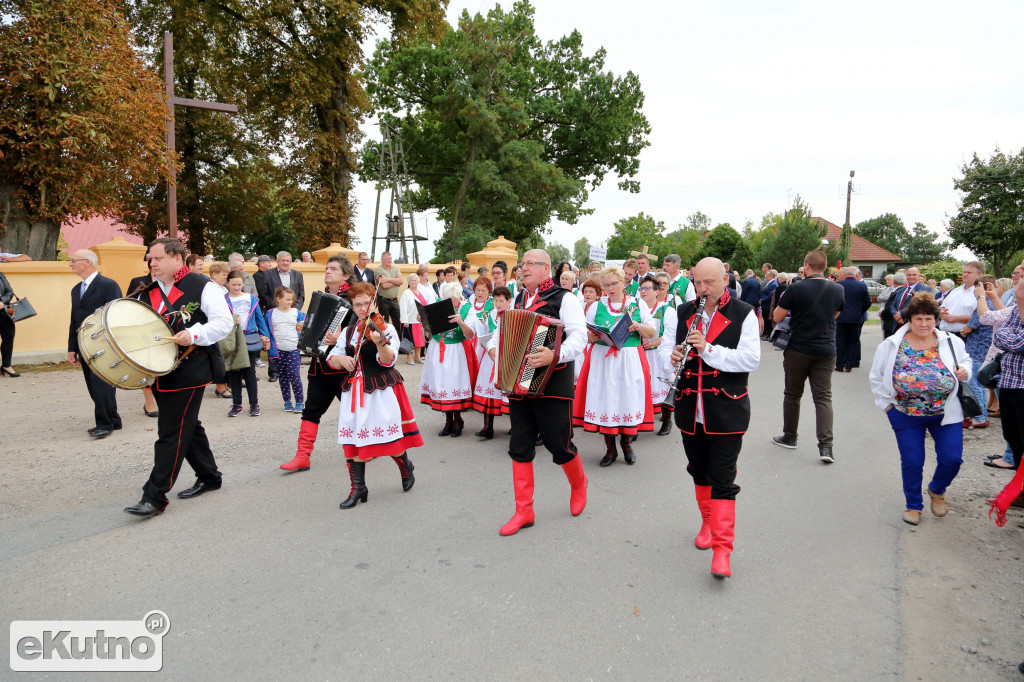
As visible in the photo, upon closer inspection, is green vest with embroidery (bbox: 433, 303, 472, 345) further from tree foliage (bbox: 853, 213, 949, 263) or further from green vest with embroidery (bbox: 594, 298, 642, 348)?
tree foliage (bbox: 853, 213, 949, 263)

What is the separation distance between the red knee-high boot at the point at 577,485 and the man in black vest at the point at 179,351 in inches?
111

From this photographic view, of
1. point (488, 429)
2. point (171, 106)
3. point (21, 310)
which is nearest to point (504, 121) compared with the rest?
point (171, 106)

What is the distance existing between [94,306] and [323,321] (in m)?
3.39

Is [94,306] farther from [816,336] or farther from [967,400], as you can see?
[967,400]

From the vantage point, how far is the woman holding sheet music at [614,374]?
6.30 m

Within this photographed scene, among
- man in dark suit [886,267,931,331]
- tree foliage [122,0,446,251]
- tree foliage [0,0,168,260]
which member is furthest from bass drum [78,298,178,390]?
tree foliage [122,0,446,251]

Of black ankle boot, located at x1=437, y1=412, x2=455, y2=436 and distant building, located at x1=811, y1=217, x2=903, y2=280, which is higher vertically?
distant building, located at x1=811, y1=217, x2=903, y2=280

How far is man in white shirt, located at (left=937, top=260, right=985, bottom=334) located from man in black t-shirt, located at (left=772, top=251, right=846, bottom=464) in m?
2.76

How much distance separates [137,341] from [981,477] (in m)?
7.34

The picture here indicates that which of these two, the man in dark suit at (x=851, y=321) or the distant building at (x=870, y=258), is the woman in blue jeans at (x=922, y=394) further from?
the distant building at (x=870, y=258)

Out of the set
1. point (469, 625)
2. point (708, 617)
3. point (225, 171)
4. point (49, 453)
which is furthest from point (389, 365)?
point (225, 171)

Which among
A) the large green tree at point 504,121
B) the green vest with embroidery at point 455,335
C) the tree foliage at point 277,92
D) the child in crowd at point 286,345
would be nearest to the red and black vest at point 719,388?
the green vest with embroidery at point 455,335

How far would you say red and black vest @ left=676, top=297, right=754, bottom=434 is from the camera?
3.89m

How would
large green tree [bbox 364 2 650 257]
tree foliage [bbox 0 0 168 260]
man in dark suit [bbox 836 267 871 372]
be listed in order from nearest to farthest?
tree foliage [bbox 0 0 168 260] → man in dark suit [bbox 836 267 871 372] → large green tree [bbox 364 2 650 257]
